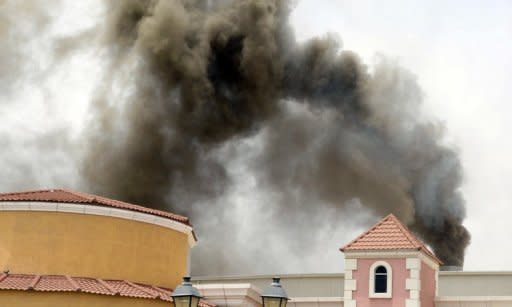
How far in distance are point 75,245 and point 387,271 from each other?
31.6 ft

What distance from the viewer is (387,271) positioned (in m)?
33.0

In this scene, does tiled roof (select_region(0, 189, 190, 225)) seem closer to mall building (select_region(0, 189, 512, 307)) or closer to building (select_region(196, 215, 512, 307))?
mall building (select_region(0, 189, 512, 307))

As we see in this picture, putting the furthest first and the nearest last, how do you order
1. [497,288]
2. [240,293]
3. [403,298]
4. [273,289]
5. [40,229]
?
[497,288] < [403,298] < [240,293] < [40,229] < [273,289]

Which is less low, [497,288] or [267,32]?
[267,32]

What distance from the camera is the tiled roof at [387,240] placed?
32.9 meters

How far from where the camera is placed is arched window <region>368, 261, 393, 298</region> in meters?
32.9

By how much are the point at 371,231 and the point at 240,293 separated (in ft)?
18.8

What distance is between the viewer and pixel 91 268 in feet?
91.9

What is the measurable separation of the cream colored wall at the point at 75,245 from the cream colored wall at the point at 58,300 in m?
2.10

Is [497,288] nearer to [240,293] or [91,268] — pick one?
[240,293]

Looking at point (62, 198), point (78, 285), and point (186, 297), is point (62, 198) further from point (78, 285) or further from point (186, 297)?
point (186, 297)

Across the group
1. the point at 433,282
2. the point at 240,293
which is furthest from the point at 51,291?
the point at 433,282

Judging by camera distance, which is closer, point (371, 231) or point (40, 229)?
point (40, 229)

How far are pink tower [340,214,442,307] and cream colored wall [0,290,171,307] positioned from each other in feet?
29.6
